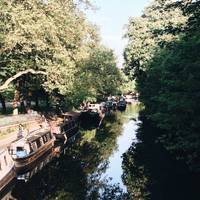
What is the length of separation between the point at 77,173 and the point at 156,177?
6.60 meters

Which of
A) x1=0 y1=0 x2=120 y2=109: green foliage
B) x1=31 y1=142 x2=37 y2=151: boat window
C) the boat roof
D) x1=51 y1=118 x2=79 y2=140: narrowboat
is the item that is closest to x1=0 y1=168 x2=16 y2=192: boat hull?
the boat roof

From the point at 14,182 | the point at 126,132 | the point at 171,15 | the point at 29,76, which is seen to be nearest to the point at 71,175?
the point at 14,182

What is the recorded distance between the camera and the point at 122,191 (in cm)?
3152

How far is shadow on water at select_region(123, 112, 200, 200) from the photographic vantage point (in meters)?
30.0

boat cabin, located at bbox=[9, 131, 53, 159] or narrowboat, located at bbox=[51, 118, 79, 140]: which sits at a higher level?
boat cabin, located at bbox=[9, 131, 53, 159]

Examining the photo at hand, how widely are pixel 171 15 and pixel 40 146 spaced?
3404 cm

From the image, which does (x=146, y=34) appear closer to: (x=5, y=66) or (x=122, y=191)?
(x=5, y=66)

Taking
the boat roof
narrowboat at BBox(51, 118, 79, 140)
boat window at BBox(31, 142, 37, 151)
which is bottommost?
narrowboat at BBox(51, 118, 79, 140)

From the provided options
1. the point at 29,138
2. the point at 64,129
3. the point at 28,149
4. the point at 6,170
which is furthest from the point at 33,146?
the point at 64,129

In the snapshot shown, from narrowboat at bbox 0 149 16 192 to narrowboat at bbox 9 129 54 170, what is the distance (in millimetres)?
1433

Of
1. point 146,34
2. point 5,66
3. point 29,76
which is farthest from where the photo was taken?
point 146,34

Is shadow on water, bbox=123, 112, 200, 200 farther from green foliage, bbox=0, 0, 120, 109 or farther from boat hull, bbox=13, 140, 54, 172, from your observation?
green foliage, bbox=0, 0, 120, 109

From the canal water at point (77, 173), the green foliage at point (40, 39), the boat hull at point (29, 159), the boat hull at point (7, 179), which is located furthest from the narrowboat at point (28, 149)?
the green foliage at point (40, 39)

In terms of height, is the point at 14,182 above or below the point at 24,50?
below
